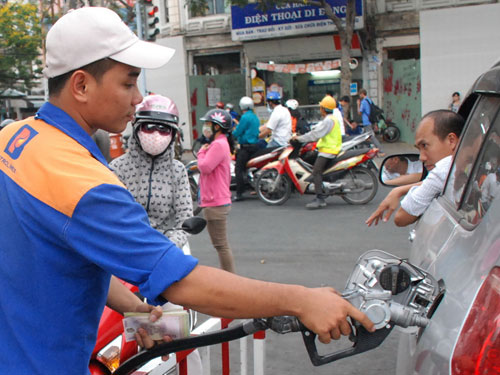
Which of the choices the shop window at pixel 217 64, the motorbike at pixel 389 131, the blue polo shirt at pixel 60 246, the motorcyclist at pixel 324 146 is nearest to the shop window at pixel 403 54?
the motorbike at pixel 389 131

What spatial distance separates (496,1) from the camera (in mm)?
16531

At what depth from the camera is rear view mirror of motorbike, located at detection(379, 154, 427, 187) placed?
3297mm

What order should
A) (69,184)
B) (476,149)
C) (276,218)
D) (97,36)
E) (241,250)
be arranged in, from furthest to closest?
1. (276,218)
2. (241,250)
3. (476,149)
4. (97,36)
5. (69,184)

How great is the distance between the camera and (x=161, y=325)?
5.55 ft

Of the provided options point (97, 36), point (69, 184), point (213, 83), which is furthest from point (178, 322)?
point (213, 83)

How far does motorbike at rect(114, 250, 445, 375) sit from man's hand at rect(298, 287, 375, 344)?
36mm

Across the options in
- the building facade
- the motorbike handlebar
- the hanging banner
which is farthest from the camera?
the hanging banner

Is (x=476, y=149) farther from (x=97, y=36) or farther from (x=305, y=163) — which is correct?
(x=305, y=163)

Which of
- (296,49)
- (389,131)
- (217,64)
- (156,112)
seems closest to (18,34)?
(217,64)

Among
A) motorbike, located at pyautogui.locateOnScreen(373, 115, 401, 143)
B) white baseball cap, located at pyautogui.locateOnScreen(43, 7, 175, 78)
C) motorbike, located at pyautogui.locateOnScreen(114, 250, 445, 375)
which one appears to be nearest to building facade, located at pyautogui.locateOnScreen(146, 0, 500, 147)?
motorbike, located at pyautogui.locateOnScreen(373, 115, 401, 143)

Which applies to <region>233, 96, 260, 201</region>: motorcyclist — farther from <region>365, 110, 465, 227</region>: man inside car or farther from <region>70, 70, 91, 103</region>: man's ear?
<region>70, 70, 91, 103</region>: man's ear

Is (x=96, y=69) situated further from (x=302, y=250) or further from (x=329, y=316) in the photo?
(x=302, y=250)

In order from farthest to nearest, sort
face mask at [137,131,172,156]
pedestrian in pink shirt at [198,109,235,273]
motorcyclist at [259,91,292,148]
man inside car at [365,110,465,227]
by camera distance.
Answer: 1. motorcyclist at [259,91,292,148]
2. pedestrian in pink shirt at [198,109,235,273]
3. face mask at [137,131,172,156]
4. man inside car at [365,110,465,227]

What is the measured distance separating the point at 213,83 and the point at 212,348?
56.4 ft
